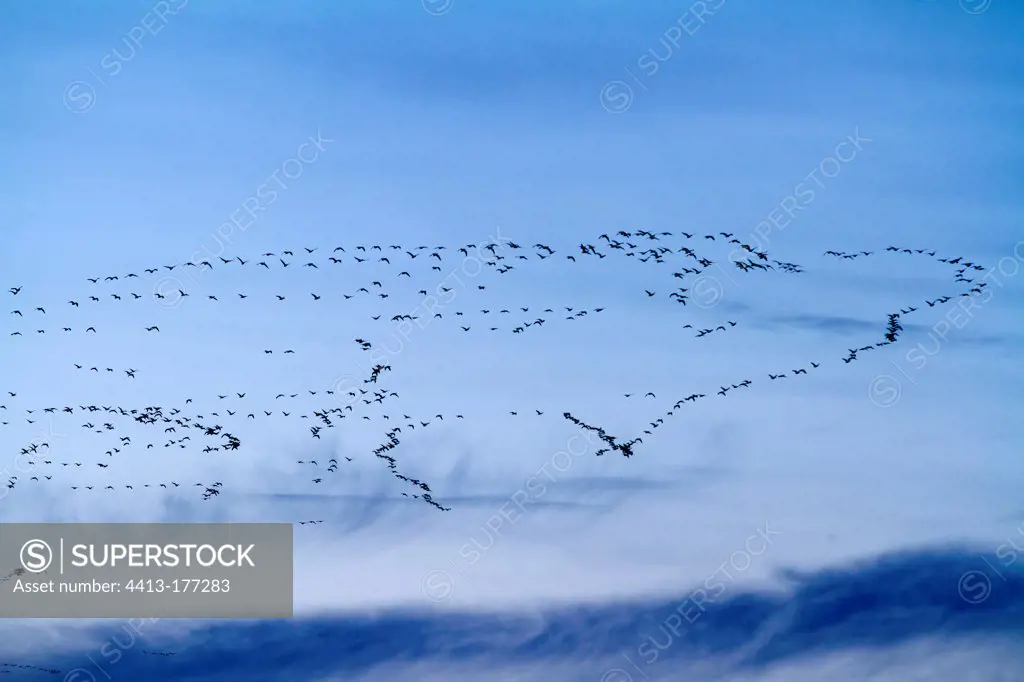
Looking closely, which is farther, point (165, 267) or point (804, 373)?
point (804, 373)

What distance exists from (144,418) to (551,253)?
1362 centimetres

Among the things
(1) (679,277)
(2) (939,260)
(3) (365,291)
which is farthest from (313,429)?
(2) (939,260)

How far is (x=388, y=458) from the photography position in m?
39.1

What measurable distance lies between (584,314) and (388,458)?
7.65 meters

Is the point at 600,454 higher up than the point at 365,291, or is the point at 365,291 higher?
the point at 365,291

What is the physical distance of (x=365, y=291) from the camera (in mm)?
36969

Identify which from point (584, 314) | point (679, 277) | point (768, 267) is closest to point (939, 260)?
point (768, 267)

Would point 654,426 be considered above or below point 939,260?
below

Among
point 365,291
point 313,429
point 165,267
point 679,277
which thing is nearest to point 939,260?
point 679,277

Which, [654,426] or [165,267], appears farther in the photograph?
[654,426]

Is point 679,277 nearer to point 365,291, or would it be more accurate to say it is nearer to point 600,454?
point 600,454

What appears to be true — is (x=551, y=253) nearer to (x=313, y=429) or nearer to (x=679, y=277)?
(x=679, y=277)

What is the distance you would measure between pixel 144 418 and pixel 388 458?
759cm

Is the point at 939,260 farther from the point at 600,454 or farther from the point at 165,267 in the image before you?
the point at 165,267
